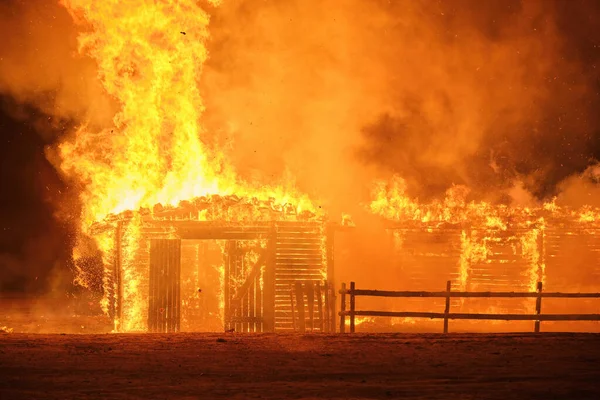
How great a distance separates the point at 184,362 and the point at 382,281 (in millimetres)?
12139

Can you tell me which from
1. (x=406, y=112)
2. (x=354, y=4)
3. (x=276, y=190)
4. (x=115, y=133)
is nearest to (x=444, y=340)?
(x=276, y=190)

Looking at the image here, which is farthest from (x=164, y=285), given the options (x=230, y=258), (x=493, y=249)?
(x=493, y=249)

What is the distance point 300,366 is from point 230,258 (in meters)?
7.63

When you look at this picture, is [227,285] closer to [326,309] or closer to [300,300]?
[300,300]

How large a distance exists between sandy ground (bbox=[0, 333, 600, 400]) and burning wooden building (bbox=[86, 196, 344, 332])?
Answer: 3.45 m

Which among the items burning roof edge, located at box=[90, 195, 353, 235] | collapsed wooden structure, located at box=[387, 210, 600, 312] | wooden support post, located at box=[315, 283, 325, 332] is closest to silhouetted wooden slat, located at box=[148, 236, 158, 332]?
burning roof edge, located at box=[90, 195, 353, 235]

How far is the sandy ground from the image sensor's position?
10.1 meters

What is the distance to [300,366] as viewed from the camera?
38.9 feet

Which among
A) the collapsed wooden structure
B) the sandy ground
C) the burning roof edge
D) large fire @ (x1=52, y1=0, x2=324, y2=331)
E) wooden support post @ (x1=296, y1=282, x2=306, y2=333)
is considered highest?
large fire @ (x1=52, y1=0, x2=324, y2=331)

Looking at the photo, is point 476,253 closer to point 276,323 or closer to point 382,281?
point 382,281

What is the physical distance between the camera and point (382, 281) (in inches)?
922

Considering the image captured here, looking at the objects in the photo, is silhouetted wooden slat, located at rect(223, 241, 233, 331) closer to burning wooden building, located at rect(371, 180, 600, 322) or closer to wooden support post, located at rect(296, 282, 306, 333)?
wooden support post, located at rect(296, 282, 306, 333)

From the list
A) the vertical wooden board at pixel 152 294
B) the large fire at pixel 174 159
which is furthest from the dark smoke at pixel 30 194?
the vertical wooden board at pixel 152 294

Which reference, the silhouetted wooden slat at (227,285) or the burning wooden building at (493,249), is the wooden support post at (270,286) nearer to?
the silhouetted wooden slat at (227,285)
